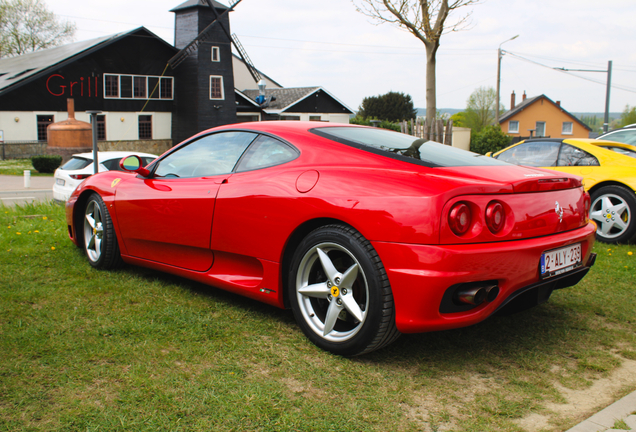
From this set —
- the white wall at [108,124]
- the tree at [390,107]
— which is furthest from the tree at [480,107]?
the white wall at [108,124]

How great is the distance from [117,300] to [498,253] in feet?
8.97

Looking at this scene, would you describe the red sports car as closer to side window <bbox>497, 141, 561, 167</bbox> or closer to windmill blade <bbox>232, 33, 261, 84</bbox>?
side window <bbox>497, 141, 561, 167</bbox>

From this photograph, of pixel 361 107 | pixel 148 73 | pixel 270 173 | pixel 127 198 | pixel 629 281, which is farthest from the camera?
pixel 361 107

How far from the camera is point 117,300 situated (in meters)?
3.99

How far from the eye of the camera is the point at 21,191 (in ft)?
55.3

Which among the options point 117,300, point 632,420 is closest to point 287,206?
point 117,300

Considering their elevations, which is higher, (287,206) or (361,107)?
(361,107)

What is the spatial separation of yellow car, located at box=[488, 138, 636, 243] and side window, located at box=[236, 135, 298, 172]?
4.63 metres

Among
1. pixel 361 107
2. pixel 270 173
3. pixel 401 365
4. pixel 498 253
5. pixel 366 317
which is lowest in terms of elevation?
pixel 401 365

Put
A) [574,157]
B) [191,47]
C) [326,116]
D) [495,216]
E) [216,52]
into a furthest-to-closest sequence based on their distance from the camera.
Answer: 1. [326,116]
2. [216,52]
3. [191,47]
4. [574,157]
5. [495,216]

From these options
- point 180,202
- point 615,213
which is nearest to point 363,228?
point 180,202

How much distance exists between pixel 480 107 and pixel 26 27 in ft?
212

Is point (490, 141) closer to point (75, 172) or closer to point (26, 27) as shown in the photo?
point (75, 172)

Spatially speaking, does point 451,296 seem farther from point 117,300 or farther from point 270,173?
point 117,300
